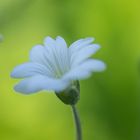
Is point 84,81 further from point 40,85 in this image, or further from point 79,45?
point 40,85

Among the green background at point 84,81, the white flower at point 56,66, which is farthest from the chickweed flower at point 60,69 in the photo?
the green background at point 84,81

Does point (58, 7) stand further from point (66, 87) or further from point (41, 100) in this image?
point (66, 87)

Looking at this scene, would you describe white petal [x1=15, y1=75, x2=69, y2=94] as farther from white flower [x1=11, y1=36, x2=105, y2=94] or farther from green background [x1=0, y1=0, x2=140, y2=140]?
green background [x1=0, y1=0, x2=140, y2=140]

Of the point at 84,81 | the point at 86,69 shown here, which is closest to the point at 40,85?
the point at 86,69

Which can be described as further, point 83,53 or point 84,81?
point 84,81

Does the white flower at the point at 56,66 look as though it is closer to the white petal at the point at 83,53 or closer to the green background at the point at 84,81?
the white petal at the point at 83,53

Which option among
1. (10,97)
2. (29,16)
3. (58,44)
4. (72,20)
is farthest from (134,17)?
(58,44)
